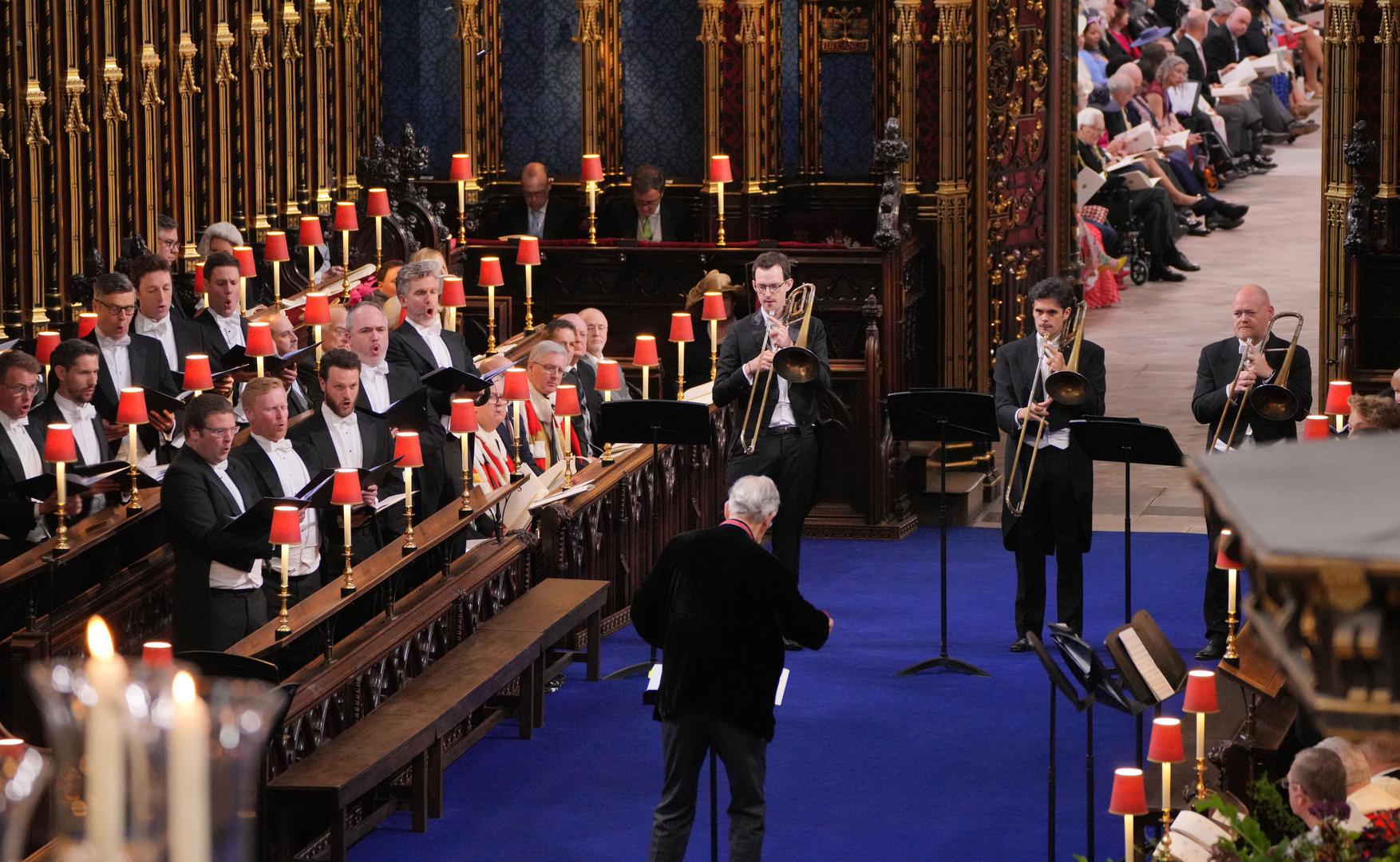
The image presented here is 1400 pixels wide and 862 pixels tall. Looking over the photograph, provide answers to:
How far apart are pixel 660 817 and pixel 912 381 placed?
6414 millimetres

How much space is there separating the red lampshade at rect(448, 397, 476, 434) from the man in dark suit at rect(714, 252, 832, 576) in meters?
1.53

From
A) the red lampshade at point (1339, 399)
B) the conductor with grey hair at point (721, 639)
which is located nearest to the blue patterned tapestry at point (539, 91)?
the red lampshade at point (1339, 399)

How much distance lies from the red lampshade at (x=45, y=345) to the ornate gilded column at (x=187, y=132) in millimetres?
2500

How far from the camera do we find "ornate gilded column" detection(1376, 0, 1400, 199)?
38.1 ft

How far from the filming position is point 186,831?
1.41 meters

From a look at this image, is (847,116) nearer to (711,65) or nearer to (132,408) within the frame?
(711,65)

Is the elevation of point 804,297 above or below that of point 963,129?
below

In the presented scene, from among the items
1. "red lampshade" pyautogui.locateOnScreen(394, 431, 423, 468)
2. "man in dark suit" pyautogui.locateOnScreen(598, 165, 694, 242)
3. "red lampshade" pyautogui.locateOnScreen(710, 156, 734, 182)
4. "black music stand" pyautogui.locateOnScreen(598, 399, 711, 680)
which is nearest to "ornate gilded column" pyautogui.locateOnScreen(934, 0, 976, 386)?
"red lampshade" pyautogui.locateOnScreen(710, 156, 734, 182)

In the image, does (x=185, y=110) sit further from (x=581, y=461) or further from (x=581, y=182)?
(x=581, y=461)

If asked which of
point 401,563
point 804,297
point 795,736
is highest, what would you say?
point 804,297

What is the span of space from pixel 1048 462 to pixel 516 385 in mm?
2215

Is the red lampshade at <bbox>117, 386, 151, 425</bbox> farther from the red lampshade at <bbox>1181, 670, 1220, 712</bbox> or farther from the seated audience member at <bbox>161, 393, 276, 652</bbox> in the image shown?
the red lampshade at <bbox>1181, 670, 1220, 712</bbox>

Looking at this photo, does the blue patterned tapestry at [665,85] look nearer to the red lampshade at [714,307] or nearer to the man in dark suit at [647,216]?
the man in dark suit at [647,216]

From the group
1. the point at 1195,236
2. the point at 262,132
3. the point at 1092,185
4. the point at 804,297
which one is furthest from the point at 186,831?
the point at 1195,236
